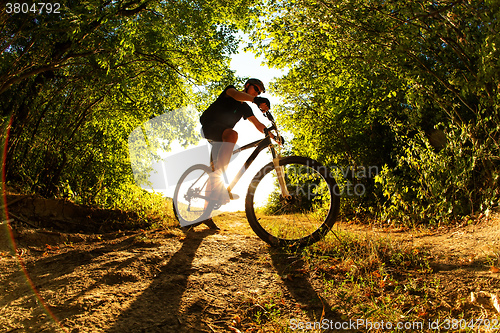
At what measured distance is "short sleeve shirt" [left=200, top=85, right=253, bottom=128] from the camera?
3.79m

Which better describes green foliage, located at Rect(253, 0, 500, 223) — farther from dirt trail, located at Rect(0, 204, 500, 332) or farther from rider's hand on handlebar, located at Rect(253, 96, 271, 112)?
rider's hand on handlebar, located at Rect(253, 96, 271, 112)

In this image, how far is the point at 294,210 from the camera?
11.4 feet

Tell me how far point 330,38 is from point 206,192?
147 inches

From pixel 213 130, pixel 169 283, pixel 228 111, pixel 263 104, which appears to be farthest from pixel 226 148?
pixel 169 283

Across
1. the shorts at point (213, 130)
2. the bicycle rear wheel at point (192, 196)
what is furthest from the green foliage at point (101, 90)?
the shorts at point (213, 130)

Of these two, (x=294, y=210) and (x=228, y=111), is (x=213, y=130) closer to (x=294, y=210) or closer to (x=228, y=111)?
(x=228, y=111)

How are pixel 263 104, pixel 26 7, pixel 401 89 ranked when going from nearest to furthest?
pixel 263 104, pixel 26 7, pixel 401 89

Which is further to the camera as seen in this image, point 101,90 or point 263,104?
point 101,90

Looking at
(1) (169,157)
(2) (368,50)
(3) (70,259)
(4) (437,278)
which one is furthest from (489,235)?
(1) (169,157)

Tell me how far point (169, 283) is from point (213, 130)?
2.14m

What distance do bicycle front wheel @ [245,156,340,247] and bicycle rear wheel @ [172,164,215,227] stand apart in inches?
41.5

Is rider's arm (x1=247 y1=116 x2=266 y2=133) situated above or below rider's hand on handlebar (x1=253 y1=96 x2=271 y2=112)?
below

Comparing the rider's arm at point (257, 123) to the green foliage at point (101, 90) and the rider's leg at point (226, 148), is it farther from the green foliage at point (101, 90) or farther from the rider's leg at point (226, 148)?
the green foliage at point (101, 90)

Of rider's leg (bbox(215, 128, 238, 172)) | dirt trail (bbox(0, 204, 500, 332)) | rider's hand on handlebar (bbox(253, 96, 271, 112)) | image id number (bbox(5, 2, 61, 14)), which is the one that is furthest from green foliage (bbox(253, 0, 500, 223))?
image id number (bbox(5, 2, 61, 14))
